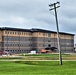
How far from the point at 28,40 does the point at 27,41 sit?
2.49 ft

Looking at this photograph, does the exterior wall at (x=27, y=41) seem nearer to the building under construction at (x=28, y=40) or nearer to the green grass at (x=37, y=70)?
the building under construction at (x=28, y=40)

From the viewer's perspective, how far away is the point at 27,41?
152250 mm

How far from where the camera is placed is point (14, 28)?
5694 inches

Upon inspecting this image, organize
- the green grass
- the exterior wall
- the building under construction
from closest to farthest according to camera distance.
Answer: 1. the green grass
2. the building under construction
3. the exterior wall

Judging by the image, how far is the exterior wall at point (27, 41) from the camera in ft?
459

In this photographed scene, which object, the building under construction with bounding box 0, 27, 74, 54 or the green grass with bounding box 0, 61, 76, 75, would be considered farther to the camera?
the building under construction with bounding box 0, 27, 74, 54

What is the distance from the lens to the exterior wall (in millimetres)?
139875

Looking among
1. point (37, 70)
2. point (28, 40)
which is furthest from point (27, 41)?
point (37, 70)

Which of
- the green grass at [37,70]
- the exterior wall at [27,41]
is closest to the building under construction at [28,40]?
the exterior wall at [27,41]

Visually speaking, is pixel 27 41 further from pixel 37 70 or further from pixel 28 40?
pixel 37 70

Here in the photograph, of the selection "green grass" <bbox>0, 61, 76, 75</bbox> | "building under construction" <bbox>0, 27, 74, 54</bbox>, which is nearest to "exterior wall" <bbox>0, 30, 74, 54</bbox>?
"building under construction" <bbox>0, 27, 74, 54</bbox>

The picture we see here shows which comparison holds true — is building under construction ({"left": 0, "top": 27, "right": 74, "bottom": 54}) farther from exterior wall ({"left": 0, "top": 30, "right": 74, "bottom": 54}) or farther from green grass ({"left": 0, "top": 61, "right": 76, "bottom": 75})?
green grass ({"left": 0, "top": 61, "right": 76, "bottom": 75})

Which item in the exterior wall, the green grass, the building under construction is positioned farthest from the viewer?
the exterior wall

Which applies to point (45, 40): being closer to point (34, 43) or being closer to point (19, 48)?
point (34, 43)
